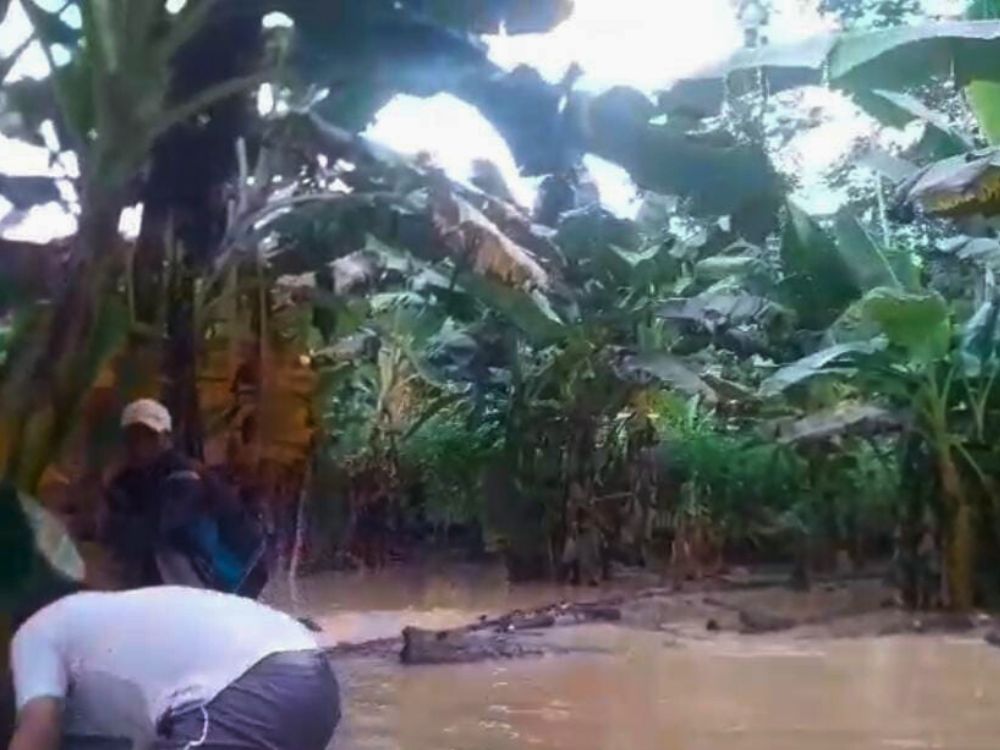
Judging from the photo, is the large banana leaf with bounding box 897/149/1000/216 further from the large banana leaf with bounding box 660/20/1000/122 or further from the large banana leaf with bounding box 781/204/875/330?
the large banana leaf with bounding box 781/204/875/330

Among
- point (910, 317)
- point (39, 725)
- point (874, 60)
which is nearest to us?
point (39, 725)

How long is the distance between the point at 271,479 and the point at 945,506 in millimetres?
1529

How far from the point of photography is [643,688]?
2670mm

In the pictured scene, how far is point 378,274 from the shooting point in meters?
3.06

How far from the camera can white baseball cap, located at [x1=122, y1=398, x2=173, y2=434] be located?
1.79 meters

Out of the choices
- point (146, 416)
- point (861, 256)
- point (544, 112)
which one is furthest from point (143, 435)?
point (861, 256)

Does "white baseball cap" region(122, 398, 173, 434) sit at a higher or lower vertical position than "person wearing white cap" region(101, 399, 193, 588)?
higher

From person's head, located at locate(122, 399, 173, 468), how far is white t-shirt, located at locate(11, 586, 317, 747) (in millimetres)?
787

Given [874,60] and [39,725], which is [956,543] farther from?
[39,725]

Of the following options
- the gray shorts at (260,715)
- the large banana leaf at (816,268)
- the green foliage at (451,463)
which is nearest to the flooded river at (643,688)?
the green foliage at (451,463)

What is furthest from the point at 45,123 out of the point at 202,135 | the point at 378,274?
the point at 378,274

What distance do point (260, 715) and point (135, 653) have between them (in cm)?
8

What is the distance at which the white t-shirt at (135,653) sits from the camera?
3.05 ft

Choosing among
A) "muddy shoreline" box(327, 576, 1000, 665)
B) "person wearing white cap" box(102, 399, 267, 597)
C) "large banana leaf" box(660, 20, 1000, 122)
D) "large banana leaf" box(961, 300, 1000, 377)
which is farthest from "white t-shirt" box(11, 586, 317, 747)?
"large banana leaf" box(961, 300, 1000, 377)
